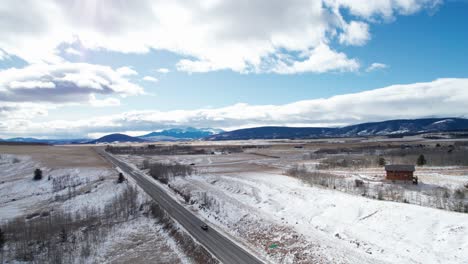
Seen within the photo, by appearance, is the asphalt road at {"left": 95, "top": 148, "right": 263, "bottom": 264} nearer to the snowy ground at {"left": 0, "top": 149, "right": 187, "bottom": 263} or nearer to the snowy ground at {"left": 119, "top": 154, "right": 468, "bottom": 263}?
the snowy ground at {"left": 119, "top": 154, "right": 468, "bottom": 263}

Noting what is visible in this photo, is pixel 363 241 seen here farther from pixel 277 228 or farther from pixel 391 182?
pixel 391 182

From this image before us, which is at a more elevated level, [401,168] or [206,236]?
[401,168]

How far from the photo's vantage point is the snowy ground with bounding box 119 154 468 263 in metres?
21.8

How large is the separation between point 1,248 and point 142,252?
1585 cm

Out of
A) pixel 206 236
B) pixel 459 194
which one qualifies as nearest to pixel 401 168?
pixel 459 194

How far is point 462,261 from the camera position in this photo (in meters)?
19.0

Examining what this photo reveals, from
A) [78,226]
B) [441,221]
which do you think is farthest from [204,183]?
[441,221]

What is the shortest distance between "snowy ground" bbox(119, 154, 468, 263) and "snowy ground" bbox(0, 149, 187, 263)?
24.4ft

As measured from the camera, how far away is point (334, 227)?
94.4ft

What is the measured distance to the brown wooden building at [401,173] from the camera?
4909cm

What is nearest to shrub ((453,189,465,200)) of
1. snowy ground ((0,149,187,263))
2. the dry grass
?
snowy ground ((0,149,187,263))

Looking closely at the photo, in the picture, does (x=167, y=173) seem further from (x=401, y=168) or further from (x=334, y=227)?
(x=401, y=168)

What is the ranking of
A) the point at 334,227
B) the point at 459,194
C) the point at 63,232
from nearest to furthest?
the point at 334,227, the point at 63,232, the point at 459,194

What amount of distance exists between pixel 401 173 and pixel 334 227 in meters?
28.6
